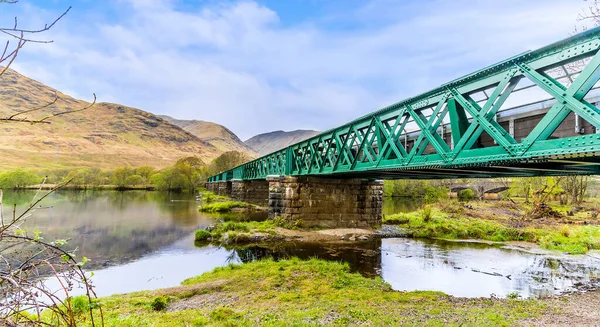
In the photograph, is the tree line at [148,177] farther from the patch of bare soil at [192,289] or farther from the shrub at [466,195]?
the patch of bare soil at [192,289]

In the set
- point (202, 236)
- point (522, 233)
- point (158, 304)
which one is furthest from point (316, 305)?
point (522, 233)

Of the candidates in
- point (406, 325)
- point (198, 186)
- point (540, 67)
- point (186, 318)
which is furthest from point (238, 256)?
point (198, 186)

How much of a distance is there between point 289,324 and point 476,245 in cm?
1677

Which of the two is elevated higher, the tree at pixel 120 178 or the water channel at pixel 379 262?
the tree at pixel 120 178

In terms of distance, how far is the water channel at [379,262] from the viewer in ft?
38.3

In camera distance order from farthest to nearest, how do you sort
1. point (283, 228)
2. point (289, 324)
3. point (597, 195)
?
1. point (597, 195)
2. point (283, 228)
3. point (289, 324)

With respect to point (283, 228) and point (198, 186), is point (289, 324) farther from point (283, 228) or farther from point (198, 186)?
point (198, 186)

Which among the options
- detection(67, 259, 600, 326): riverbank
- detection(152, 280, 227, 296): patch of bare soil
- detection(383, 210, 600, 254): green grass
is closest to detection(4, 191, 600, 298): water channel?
detection(67, 259, 600, 326): riverbank

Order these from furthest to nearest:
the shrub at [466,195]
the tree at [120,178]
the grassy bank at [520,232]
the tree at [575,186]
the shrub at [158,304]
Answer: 1. the tree at [120,178]
2. the shrub at [466,195]
3. the tree at [575,186]
4. the grassy bank at [520,232]
5. the shrub at [158,304]

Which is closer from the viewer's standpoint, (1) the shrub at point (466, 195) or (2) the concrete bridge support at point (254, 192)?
(2) the concrete bridge support at point (254, 192)

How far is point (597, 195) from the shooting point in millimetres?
48219

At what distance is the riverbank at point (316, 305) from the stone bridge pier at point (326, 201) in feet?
37.1

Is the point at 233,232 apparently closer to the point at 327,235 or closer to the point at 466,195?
the point at 327,235

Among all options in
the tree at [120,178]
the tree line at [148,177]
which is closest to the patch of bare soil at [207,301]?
the tree line at [148,177]
